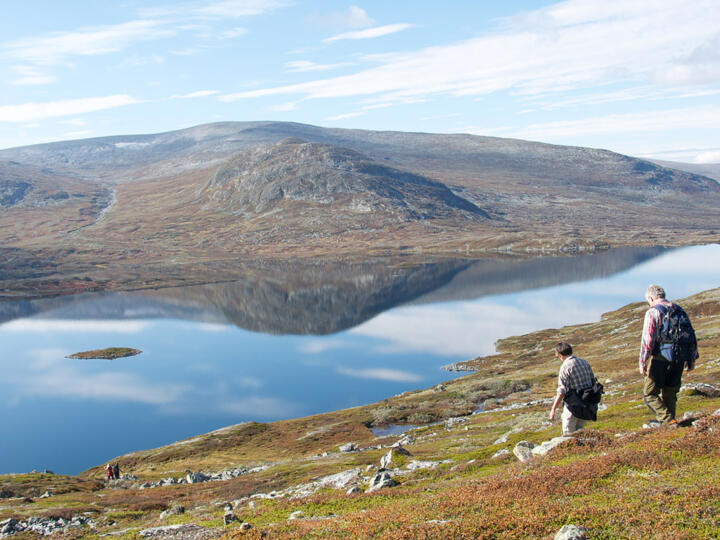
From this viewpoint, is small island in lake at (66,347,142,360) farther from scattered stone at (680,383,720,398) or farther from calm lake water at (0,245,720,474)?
scattered stone at (680,383,720,398)

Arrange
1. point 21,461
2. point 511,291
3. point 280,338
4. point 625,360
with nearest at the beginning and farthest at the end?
point 625,360, point 21,461, point 280,338, point 511,291

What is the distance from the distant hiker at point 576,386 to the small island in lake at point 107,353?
11730cm

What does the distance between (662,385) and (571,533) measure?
7530 millimetres

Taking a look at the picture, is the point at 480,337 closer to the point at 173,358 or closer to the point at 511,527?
the point at 173,358

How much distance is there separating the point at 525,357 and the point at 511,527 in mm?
83499

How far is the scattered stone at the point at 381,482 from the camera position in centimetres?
2453

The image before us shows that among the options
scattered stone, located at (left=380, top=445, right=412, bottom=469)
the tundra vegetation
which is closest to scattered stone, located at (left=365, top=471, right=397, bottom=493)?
the tundra vegetation

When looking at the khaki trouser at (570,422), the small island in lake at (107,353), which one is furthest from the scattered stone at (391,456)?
the small island in lake at (107,353)

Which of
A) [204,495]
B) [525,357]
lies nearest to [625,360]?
[525,357]

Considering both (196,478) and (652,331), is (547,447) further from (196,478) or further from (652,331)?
(196,478)

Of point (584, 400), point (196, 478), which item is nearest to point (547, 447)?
point (584, 400)

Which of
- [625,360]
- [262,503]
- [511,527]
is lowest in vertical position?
[625,360]

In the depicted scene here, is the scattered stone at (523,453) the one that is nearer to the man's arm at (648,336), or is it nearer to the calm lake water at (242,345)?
the man's arm at (648,336)

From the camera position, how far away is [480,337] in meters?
120
